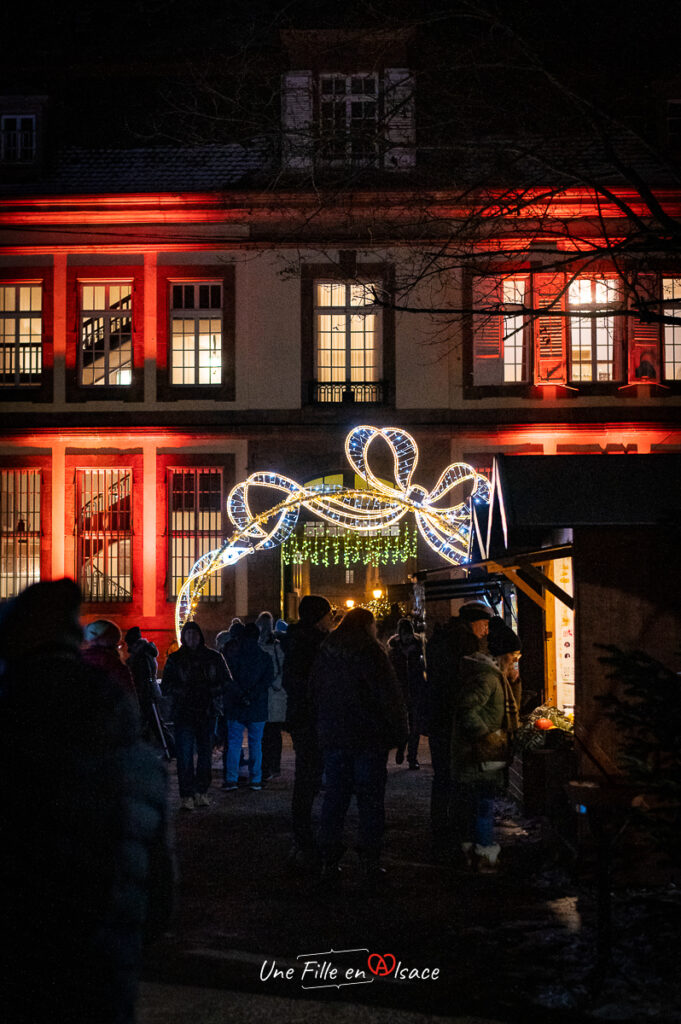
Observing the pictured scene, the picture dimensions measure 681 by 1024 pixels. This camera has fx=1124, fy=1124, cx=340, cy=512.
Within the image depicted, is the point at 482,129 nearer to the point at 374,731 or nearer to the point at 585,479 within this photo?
the point at 585,479

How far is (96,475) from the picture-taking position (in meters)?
23.6

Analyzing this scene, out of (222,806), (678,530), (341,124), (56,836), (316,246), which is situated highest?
(316,246)

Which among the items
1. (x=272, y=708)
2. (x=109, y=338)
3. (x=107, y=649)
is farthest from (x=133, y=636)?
(x=109, y=338)

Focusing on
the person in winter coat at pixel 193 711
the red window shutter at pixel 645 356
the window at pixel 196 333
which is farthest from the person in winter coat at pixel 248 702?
the red window shutter at pixel 645 356

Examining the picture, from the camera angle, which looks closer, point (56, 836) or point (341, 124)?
point (56, 836)

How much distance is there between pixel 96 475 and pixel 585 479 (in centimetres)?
1710

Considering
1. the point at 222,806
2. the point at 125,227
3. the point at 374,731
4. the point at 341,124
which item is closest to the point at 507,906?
the point at 374,731

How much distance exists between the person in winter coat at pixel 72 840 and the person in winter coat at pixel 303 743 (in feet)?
17.2

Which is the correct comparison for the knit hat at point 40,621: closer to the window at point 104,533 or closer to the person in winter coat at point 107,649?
the person in winter coat at point 107,649

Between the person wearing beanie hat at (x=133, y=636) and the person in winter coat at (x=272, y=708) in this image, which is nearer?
the person in winter coat at (x=272, y=708)

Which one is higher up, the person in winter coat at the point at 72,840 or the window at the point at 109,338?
the window at the point at 109,338

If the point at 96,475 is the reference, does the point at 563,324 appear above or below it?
above

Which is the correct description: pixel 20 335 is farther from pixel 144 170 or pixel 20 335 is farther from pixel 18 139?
pixel 144 170

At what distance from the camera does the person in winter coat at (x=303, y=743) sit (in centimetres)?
826
